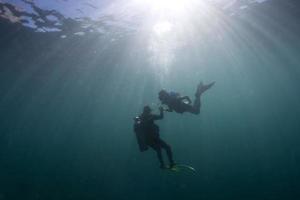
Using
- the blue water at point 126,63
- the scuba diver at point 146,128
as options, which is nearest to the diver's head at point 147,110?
the scuba diver at point 146,128

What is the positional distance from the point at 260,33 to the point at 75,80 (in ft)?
60.8

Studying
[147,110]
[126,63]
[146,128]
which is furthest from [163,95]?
[126,63]

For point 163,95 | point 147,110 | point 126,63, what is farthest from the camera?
point 126,63

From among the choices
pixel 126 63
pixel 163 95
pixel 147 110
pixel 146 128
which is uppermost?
pixel 126 63

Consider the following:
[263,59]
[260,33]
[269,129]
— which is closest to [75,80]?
[260,33]

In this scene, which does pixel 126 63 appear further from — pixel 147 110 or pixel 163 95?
pixel 147 110

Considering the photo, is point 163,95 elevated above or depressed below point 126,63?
below

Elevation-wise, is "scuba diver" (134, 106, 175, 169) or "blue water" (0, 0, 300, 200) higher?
"blue water" (0, 0, 300, 200)

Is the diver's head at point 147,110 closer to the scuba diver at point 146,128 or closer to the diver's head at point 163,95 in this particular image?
the scuba diver at point 146,128

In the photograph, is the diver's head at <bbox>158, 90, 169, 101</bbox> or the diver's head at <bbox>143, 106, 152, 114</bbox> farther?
the diver's head at <bbox>158, 90, 169, 101</bbox>

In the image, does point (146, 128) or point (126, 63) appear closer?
point (146, 128)

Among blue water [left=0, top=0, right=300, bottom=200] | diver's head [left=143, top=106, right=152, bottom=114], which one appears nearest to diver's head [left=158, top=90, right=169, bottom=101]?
blue water [left=0, top=0, right=300, bottom=200]

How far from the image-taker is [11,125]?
5747cm

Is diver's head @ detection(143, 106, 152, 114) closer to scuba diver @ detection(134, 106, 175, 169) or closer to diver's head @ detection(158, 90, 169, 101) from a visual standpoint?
scuba diver @ detection(134, 106, 175, 169)
